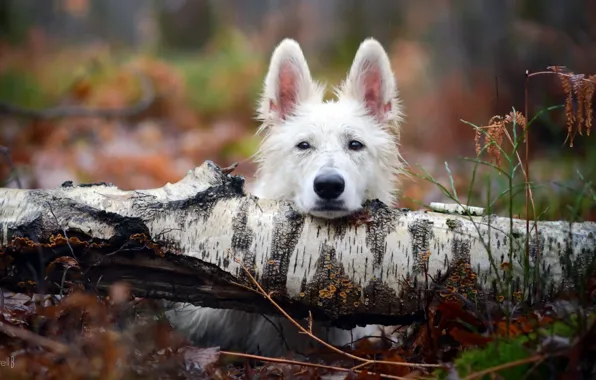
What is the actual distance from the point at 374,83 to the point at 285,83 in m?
0.62

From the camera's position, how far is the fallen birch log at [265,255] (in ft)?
8.23

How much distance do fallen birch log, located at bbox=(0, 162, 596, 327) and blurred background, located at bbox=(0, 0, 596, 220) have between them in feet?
5.20

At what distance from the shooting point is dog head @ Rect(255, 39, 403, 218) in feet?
11.3

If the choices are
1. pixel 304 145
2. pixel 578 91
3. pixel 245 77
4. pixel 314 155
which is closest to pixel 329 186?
pixel 314 155

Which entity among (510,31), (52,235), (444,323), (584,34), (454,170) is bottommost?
(444,323)

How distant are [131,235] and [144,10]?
1969cm

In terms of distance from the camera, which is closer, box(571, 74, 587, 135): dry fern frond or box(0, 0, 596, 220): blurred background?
box(571, 74, 587, 135): dry fern frond

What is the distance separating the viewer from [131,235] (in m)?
2.52

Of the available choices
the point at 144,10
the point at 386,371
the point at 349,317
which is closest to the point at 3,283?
the point at 349,317

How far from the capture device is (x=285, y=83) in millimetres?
3977

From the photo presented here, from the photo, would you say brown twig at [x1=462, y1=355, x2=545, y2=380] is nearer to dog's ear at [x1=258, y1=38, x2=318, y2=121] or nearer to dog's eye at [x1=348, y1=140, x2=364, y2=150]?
dog's eye at [x1=348, y1=140, x2=364, y2=150]

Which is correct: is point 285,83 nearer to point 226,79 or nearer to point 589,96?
point 589,96

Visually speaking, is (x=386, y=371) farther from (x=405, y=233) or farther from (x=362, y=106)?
(x=362, y=106)

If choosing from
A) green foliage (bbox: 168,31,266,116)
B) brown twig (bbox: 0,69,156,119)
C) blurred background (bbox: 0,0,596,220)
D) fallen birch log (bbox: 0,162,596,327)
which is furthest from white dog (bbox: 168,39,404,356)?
green foliage (bbox: 168,31,266,116)
